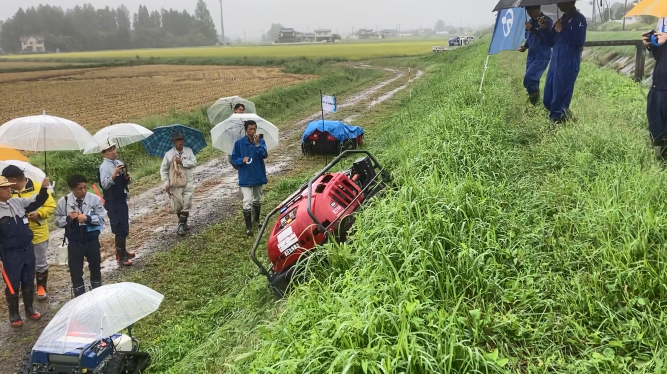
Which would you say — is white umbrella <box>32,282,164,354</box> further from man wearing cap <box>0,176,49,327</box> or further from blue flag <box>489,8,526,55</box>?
blue flag <box>489,8,526,55</box>

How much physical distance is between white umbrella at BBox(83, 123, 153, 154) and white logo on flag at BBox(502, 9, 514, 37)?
684 centimetres

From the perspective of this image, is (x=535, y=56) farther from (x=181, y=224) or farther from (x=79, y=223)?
(x=79, y=223)

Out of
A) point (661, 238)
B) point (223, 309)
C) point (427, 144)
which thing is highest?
point (427, 144)

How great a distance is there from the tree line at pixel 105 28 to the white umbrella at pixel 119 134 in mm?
99105

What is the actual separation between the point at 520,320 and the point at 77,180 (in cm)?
516

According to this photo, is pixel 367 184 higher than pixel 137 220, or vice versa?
pixel 367 184

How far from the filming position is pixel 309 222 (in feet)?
15.8

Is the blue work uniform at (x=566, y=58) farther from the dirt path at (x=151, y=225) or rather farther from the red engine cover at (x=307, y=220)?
the dirt path at (x=151, y=225)

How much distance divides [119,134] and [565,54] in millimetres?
6757

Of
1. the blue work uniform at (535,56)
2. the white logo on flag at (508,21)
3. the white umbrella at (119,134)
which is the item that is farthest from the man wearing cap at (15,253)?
the white logo on flag at (508,21)

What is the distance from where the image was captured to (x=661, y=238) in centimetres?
369

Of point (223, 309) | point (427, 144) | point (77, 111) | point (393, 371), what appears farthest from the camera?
point (77, 111)

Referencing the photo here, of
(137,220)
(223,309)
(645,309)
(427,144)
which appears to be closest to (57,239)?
(137,220)

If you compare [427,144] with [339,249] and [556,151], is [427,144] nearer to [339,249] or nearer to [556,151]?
[556,151]
